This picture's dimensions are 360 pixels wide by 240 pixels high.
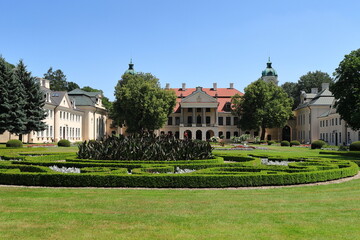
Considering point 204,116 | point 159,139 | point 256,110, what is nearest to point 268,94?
point 256,110

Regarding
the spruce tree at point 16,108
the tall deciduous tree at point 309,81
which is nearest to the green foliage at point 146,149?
the spruce tree at point 16,108

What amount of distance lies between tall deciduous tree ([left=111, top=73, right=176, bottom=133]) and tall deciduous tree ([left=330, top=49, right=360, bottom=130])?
2940 centimetres

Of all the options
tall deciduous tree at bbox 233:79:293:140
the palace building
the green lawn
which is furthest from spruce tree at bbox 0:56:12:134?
tall deciduous tree at bbox 233:79:293:140

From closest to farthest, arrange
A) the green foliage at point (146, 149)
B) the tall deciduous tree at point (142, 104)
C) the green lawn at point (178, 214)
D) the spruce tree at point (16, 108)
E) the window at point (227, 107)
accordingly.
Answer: the green lawn at point (178, 214) → the green foliage at point (146, 149) → the spruce tree at point (16, 108) → the tall deciduous tree at point (142, 104) → the window at point (227, 107)

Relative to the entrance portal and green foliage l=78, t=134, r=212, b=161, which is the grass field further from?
the entrance portal

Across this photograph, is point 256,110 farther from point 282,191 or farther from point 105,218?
point 105,218

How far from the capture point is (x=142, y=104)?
181 feet

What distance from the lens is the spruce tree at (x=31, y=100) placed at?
1542 inches

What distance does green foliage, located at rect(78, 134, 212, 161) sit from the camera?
59.6 ft

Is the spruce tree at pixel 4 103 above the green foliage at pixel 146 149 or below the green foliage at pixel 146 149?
above

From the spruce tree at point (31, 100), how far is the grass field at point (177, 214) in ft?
98.2

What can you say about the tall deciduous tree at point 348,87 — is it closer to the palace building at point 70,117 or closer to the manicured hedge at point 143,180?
the manicured hedge at point 143,180

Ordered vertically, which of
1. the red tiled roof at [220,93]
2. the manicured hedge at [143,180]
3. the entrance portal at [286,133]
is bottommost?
the manicured hedge at [143,180]

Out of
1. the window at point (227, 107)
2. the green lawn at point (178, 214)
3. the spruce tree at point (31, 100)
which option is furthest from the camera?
the window at point (227, 107)
